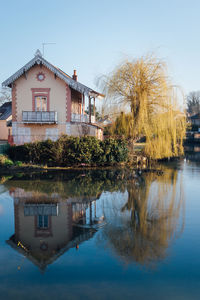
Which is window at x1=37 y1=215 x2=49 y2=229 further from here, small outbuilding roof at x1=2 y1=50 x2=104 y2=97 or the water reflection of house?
small outbuilding roof at x1=2 y1=50 x2=104 y2=97

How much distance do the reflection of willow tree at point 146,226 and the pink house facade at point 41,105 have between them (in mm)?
15065

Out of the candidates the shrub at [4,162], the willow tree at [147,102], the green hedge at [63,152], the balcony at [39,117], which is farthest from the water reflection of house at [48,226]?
the balcony at [39,117]

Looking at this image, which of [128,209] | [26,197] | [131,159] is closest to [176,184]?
[128,209]

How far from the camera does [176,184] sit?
46.8ft

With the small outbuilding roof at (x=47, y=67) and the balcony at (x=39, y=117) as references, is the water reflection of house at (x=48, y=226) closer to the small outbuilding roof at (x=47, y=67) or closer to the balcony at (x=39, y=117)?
the balcony at (x=39, y=117)

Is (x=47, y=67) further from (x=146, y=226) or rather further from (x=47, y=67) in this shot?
(x=146, y=226)

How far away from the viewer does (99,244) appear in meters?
6.32

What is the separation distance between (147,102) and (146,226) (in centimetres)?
1634

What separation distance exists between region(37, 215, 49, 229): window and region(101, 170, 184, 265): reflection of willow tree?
1.59 m

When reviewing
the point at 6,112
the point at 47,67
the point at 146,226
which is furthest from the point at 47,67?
the point at 146,226

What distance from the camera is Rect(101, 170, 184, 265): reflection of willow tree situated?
19.4 feet

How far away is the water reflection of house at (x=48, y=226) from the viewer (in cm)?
605

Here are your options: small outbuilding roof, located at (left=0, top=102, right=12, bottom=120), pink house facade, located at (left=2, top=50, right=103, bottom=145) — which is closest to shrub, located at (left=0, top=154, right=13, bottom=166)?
pink house facade, located at (left=2, top=50, right=103, bottom=145)

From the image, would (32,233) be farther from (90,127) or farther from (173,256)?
(90,127)
